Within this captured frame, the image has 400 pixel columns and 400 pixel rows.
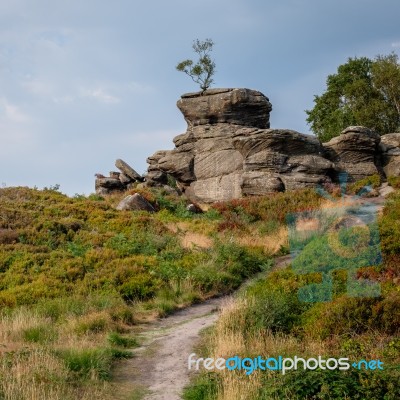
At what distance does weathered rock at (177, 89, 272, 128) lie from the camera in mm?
37031

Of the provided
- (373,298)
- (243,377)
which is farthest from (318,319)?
(243,377)

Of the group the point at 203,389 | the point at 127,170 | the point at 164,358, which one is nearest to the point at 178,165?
the point at 127,170

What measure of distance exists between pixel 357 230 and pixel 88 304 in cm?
739

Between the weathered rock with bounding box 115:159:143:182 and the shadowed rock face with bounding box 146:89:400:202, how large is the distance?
2.50 metres

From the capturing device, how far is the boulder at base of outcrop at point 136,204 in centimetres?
2953

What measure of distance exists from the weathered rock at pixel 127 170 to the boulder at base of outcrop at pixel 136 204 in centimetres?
1205

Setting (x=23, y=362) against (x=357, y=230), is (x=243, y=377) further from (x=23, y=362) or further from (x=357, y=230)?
(x=357, y=230)

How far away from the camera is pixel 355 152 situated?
Answer: 3459cm

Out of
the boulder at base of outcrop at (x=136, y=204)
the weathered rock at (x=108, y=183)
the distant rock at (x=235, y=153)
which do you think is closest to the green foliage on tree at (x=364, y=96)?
the distant rock at (x=235, y=153)

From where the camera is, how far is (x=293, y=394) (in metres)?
6.98

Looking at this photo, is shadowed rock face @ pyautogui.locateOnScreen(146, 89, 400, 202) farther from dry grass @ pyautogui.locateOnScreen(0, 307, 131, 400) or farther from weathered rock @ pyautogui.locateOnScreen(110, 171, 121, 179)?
dry grass @ pyautogui.locateOnScreen(0, 307, 131, 400)

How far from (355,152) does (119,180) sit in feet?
60.1

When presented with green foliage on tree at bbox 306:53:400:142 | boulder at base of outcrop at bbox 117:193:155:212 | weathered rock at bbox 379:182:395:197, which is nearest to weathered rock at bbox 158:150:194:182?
boulder at base of outcrop at bbox 117:193:155:212

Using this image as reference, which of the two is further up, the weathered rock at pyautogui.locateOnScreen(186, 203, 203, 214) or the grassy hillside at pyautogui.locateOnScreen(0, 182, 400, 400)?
the weathered rock at pyautogui.locateOnScreen(186, 203, 203, 214)
